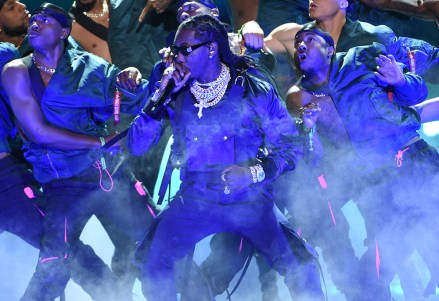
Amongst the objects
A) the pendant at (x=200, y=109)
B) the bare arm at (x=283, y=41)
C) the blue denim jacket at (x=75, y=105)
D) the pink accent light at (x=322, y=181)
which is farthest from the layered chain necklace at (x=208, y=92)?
the bare arm at (x=283, y=41)

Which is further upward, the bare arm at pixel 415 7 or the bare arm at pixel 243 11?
the bare arm at pixel 415 7

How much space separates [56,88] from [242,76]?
1063mm

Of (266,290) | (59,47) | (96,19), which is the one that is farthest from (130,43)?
(266,290)

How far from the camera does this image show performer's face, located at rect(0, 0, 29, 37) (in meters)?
5.84

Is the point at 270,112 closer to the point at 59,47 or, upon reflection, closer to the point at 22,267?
the point at 59,47

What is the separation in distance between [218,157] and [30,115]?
113 centimetres

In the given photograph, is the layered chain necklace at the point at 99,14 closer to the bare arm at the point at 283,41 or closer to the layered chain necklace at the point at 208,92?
the bare arm at the point at 283,41

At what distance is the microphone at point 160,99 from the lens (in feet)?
14.5

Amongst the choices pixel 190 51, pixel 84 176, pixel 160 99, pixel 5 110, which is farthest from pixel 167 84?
pixel 5 110

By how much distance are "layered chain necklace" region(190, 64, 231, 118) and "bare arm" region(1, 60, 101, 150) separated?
0.79 metres

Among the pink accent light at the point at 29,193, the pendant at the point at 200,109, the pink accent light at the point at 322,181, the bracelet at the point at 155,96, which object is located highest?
the bracelet at the point at 155,96

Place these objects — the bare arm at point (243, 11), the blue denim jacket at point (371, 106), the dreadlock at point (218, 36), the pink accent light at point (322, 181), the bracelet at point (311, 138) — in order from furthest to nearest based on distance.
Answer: the bare arm at point (243, 11) → the pink accent light at point (322, 181) → the blue denim jacket at point (371, 106) → the bracelet at point (311, 138) → the dreadlock at point (218, 36)

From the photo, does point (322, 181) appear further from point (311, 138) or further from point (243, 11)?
point (243, 11)

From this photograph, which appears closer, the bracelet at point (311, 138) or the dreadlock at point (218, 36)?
the dreadlock at point (218, 36)
